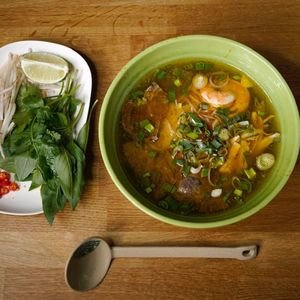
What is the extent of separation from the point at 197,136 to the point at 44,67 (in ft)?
2.05

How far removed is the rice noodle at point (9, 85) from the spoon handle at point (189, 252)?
64 centimetres

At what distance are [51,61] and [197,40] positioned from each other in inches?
21.6

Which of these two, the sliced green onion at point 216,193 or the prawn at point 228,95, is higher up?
the prawn at point 228,95

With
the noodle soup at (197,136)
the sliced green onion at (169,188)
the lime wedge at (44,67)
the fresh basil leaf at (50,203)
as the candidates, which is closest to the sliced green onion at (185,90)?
the noodle soup at (197,136)

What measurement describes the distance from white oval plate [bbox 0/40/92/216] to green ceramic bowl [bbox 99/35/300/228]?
0.63ft

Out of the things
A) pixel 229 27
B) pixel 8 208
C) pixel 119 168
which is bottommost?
pixel 8 208

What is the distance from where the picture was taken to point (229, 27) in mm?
1470

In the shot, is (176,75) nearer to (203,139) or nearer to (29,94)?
(203,139)

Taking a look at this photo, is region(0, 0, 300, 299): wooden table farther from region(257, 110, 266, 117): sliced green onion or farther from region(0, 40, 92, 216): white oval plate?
region(257, 110, 266, 117): sliced green onion

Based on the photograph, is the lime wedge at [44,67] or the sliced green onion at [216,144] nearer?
the sliced green onion at [216,144]

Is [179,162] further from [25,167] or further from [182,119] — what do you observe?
[25,167]

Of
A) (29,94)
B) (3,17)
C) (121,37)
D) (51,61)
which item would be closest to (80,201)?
(29,94)

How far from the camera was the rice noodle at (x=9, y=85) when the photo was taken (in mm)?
1438

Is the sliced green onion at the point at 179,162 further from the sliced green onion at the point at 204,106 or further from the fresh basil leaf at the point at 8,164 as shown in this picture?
the fresh basil leaf at the point at 8,164
